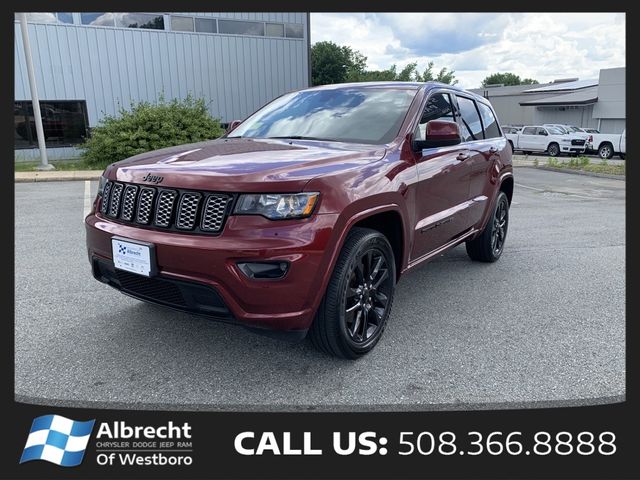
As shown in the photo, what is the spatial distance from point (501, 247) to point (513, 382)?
3.03m

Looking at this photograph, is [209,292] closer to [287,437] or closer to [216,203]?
[216,203]

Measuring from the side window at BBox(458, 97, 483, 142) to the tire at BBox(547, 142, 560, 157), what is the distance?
23482 mm

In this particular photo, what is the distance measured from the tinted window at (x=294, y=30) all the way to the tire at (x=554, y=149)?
47.4 feet

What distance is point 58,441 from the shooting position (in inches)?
103

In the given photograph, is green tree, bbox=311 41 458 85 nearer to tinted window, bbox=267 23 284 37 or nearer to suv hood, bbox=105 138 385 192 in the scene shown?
tinted window, bbox=267 23 284 37

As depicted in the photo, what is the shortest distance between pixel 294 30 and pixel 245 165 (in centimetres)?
1978

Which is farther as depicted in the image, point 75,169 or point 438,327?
point 75,169

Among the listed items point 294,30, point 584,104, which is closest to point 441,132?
point 294,30

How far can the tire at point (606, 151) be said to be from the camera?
Result: 24.0 m

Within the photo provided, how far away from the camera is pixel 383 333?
3.65 meters

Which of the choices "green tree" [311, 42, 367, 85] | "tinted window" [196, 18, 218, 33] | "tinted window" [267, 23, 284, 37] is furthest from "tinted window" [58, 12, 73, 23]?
"green tree" [311, 42, 367, 85]

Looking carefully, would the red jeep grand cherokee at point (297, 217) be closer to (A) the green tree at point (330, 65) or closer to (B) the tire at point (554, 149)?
(B) the tire at point (554, 149)

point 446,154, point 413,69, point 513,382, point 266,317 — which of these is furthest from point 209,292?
point 413,69

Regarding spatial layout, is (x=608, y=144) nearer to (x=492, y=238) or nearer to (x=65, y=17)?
(x=492, y=238)
